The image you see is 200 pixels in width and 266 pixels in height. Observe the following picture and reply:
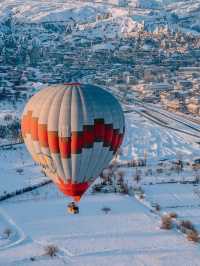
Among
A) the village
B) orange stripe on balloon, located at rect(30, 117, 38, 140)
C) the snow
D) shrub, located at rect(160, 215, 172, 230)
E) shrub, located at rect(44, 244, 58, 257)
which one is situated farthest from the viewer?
the village

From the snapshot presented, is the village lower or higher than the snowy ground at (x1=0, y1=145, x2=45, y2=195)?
higher

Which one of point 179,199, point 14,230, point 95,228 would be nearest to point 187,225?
point 95,228

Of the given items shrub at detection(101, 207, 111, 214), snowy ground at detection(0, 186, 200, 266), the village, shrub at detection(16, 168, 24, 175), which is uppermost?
the village

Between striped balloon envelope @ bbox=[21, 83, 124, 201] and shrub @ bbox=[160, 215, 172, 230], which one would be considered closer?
striped balloon envelope @ bbox=[21, 83, 124, 201]

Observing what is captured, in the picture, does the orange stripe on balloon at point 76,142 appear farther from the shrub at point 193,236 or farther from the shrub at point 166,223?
the shrub at point 166,223

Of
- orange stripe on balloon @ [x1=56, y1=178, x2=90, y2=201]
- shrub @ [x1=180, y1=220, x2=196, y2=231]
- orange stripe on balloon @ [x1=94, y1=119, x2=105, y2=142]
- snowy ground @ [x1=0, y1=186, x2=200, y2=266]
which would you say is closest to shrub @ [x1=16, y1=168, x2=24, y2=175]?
snowy ground @ [x1=0, y1=186, x2=200, y2=266]

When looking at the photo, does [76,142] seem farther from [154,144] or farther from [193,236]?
[154,144]

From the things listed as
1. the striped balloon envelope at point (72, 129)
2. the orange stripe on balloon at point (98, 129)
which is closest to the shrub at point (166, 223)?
the striped balloon envelope at point (72, 129)

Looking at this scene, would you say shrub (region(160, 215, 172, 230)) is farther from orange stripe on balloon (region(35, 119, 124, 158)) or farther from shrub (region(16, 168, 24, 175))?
shrub (region(16, 168, 24, 175))
